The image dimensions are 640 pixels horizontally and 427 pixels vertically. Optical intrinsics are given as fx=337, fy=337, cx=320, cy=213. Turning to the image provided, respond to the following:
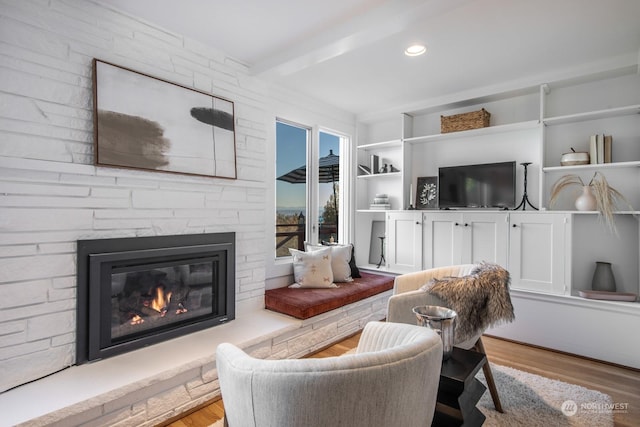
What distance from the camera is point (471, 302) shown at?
2.01 metres

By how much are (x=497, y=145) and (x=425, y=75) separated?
3.80 feet

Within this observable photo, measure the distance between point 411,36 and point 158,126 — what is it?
1873mm

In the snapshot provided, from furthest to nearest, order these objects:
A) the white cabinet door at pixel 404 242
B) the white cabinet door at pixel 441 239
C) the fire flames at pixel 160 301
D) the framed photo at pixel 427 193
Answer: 1. the framed photo at pixel 427 193
2. the white cabinet door at pixel 404 242
3. the white cabinet door at pixel 441 239
4. the fire flames at pixel 160 301

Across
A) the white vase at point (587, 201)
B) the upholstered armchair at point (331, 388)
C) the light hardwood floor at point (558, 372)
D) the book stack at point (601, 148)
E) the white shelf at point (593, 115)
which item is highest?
the white shelf at point (593, 115)

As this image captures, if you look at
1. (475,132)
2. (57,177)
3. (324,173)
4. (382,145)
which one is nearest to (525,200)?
(475,132)

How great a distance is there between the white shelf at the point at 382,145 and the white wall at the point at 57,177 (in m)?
2.37

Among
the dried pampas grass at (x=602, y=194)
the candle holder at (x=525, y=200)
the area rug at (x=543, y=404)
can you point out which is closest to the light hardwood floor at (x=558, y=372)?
A: the area rug at (x=543, y=404)

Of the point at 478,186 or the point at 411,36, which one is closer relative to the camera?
the point at 411,36

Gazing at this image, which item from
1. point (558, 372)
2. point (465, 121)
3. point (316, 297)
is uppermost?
point (465, 121)

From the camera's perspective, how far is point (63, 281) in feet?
6.21

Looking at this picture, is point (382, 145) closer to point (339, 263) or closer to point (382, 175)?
point (382, 175)

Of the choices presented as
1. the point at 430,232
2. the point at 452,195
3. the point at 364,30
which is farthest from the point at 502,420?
the point at 364,30

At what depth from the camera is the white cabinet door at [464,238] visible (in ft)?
10.7

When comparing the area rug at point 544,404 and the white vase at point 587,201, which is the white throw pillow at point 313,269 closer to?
the area rug at point 544,404
